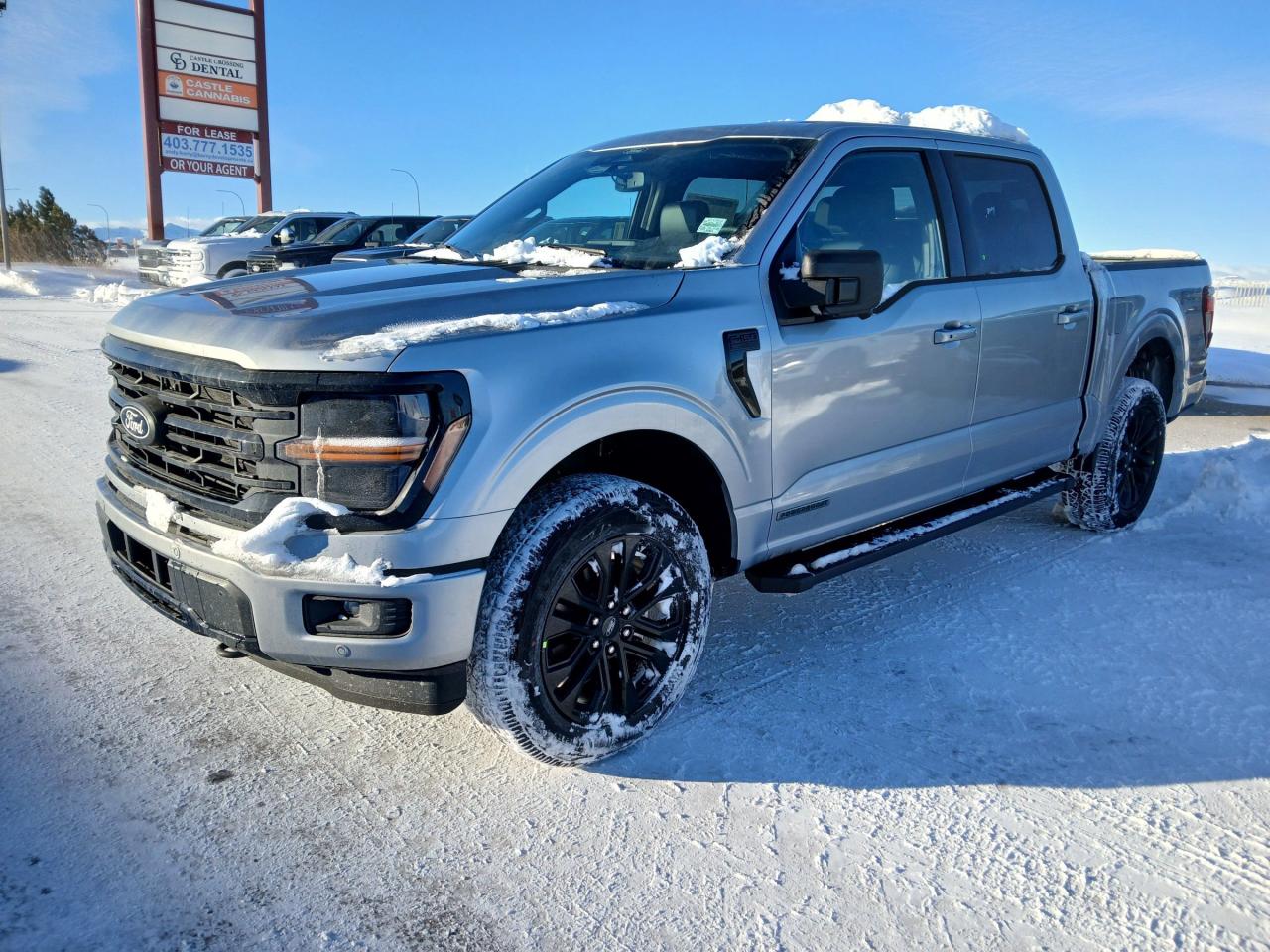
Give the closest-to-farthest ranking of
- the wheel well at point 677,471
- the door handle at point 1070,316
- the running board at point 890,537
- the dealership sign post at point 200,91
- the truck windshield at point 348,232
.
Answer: the wheel well at point 677,471 → the running board at point 890,537 → the door handle at point 1070,316 → the truck windshield at point 348,232 → the dealership sign post at point 200,91

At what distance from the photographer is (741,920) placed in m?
2.27

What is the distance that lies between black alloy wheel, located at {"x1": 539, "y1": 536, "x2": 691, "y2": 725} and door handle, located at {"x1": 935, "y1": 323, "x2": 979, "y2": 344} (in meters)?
1.54

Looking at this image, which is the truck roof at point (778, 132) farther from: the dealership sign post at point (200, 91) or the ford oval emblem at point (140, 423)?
the dealership sign post at point (200, 91)

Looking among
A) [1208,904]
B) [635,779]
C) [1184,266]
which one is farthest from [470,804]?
[1184,266]

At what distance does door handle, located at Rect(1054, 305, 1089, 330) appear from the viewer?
15.0ft

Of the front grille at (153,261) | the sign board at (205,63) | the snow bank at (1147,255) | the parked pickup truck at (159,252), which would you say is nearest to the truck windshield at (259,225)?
the parked pickup truck at (159,252)

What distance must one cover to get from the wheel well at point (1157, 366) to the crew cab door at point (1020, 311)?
0.94 metres

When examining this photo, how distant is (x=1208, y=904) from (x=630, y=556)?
166cm

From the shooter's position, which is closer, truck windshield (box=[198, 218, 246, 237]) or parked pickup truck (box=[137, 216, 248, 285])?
parked pickup truck (box=[137, 216, 248, 285])

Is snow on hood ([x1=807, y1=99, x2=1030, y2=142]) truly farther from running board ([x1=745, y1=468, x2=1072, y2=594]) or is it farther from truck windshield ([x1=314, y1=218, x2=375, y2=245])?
running board ([x1=745, y1=468, x2=1072, y2=594])

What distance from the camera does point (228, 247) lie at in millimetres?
18516

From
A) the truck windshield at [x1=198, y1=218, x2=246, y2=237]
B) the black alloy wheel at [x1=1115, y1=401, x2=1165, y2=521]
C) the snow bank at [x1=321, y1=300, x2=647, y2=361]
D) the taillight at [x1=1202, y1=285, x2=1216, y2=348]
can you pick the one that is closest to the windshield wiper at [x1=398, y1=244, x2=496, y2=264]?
the snow bank at [x1=321, y1=300, x2=647, y2=361]

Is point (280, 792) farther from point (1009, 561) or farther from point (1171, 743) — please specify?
point (1009, 561)

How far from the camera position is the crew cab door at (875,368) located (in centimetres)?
334
